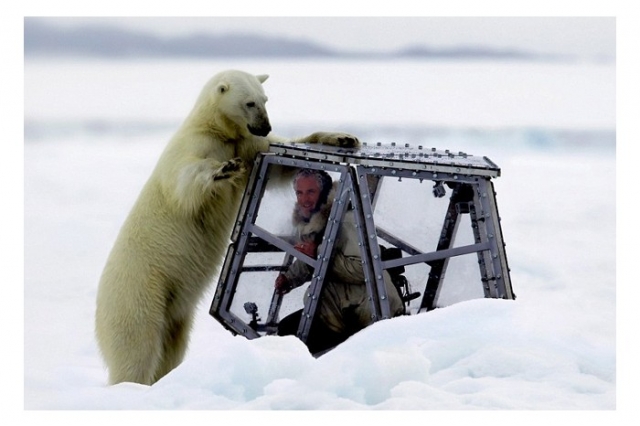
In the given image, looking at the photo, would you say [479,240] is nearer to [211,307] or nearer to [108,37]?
[211,307]

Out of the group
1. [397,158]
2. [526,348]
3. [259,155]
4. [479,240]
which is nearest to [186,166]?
[259,155]

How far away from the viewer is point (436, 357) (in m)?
5.89

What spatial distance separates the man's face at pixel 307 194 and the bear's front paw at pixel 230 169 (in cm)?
37

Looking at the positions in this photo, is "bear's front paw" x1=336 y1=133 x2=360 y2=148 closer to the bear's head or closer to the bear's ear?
the bear's head

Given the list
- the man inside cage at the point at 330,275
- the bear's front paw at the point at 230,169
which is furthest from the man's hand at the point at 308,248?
the bear's front paw at the point at 230,169

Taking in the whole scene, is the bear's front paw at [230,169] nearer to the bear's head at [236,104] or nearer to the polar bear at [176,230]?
the polar bear at [176,230]

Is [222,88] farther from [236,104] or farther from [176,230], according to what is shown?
[176,230]

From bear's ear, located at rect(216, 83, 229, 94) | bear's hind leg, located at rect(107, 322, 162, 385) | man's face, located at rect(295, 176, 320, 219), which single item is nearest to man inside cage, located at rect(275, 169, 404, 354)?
man's face, located at rect(295, 176, 320, 219)

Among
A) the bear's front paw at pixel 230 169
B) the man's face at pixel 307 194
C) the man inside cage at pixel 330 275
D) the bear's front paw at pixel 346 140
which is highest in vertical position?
the bear's front paw at pixel 346 140

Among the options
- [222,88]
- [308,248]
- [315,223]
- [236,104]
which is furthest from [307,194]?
[222,88]

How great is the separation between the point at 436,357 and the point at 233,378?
108 centimetres

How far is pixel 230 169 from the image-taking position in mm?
6078

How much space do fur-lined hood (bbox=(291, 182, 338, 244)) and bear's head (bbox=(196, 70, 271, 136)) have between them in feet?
1.82

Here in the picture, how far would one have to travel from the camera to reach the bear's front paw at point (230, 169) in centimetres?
605
